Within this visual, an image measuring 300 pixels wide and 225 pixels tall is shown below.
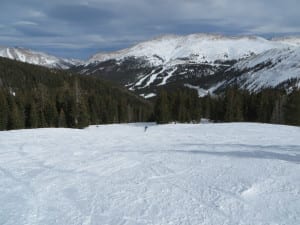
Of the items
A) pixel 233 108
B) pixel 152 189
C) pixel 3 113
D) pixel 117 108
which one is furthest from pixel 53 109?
pixel 152 189

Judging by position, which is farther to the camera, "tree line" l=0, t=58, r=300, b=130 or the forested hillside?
"tree line" l=0, t=58, r=300, b=130

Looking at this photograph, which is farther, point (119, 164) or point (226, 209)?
point (119, 164)

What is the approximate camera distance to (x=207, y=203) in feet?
33.8

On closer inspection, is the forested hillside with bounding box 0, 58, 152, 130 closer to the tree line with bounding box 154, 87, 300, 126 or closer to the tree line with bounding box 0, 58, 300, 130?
the tree line with bounding box 0, 58, 300, 130

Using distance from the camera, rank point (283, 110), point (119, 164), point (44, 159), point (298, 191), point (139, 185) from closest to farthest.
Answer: point (298, 191)
point (139, 185)
point (119, 164)
point (44, 159)
point (283, 110)

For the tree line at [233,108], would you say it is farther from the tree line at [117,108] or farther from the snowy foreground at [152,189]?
the snowy foreground at [152,189]


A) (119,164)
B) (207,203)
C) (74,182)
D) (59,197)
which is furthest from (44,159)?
(207,203)

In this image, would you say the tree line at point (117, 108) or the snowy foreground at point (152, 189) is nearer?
the snowy foreground at point (152, 189)

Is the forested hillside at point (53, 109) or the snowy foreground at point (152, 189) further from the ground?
the forested hillside at point (53, 109)

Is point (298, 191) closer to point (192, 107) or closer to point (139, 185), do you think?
point (139, 185)

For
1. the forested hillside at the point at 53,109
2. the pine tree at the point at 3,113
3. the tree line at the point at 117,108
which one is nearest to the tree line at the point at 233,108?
the tree line at the point at 117,108

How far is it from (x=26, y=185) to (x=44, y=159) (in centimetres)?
549

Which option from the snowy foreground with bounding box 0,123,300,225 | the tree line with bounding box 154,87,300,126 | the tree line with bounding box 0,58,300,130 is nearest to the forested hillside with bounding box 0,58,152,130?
the tree line with bounding box 0,58,300,130

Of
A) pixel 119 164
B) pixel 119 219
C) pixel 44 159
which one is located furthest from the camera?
pixel 44 159
